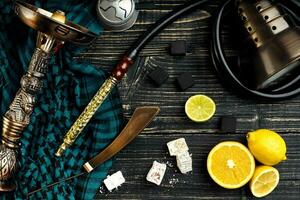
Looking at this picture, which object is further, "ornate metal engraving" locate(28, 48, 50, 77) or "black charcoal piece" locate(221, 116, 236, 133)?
"black charcoal piece" locate(221, 116, 236, 133)

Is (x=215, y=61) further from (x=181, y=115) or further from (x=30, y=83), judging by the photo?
(x=30, y=83)

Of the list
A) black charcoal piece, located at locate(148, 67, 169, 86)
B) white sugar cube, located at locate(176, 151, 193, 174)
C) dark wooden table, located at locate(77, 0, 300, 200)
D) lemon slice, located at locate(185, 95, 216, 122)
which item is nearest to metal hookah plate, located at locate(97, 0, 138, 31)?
dark wooden table, located at locate(77, 0, 300, 200)

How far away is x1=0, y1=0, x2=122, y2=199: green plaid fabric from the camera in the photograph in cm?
143

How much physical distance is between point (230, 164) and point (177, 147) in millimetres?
136

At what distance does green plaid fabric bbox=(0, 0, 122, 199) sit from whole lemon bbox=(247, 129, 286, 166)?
0.33 meters

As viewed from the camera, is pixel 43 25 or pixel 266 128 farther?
pixel 266 128

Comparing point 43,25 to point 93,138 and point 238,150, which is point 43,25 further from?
point 238,150

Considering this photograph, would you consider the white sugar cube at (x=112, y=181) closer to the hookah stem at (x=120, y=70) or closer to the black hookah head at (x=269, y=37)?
the hookah stem at (x=120, y=70)

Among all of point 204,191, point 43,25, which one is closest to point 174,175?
point 204,191

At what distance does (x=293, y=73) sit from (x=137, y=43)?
0.39 metres

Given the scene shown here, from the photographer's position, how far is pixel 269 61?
1.34 m

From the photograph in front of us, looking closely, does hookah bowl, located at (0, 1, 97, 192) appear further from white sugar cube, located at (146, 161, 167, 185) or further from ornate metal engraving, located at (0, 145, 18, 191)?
white sugar cube, located at (146, 161, 167, 185)

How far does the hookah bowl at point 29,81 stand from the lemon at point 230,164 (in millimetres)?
406

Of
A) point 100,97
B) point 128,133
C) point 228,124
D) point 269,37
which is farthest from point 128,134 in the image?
point 269,37
